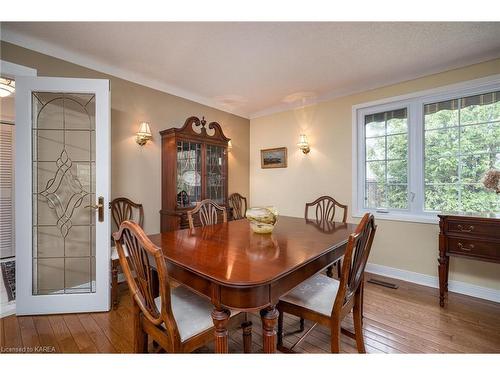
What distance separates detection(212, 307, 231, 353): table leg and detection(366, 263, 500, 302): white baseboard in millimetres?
2670

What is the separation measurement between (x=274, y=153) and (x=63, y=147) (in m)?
2.85

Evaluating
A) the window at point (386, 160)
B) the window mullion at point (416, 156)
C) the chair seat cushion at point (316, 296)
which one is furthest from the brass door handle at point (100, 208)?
the window mullion at point (416, 156)

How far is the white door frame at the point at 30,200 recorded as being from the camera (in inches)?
75.9

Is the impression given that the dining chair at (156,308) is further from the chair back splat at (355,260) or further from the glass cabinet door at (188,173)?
the glass cabinet door at (188,173)

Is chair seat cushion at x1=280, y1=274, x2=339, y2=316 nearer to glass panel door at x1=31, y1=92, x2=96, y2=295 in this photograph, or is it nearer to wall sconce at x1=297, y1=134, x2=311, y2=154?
glass panel door at x1=31, y1=92, x2=96, y2=295

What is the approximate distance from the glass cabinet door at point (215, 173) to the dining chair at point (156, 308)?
2130 mm

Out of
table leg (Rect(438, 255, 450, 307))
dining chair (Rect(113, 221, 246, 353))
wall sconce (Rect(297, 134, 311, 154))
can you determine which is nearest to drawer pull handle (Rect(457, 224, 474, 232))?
table leg (Rect(438, 255, 450, 307))

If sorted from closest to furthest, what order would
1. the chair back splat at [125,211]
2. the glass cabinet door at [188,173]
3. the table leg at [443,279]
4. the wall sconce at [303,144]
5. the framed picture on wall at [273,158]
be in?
Result: the table leg at [443,279], the chair back splat at [125,211], the glass cabinet door at [188,173], the wall sconce at [303,144], the framed picture on wall at [273,158]

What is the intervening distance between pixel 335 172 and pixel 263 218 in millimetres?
2086

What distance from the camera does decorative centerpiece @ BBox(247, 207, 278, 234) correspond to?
5.36 feet

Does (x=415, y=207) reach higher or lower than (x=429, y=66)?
lower
